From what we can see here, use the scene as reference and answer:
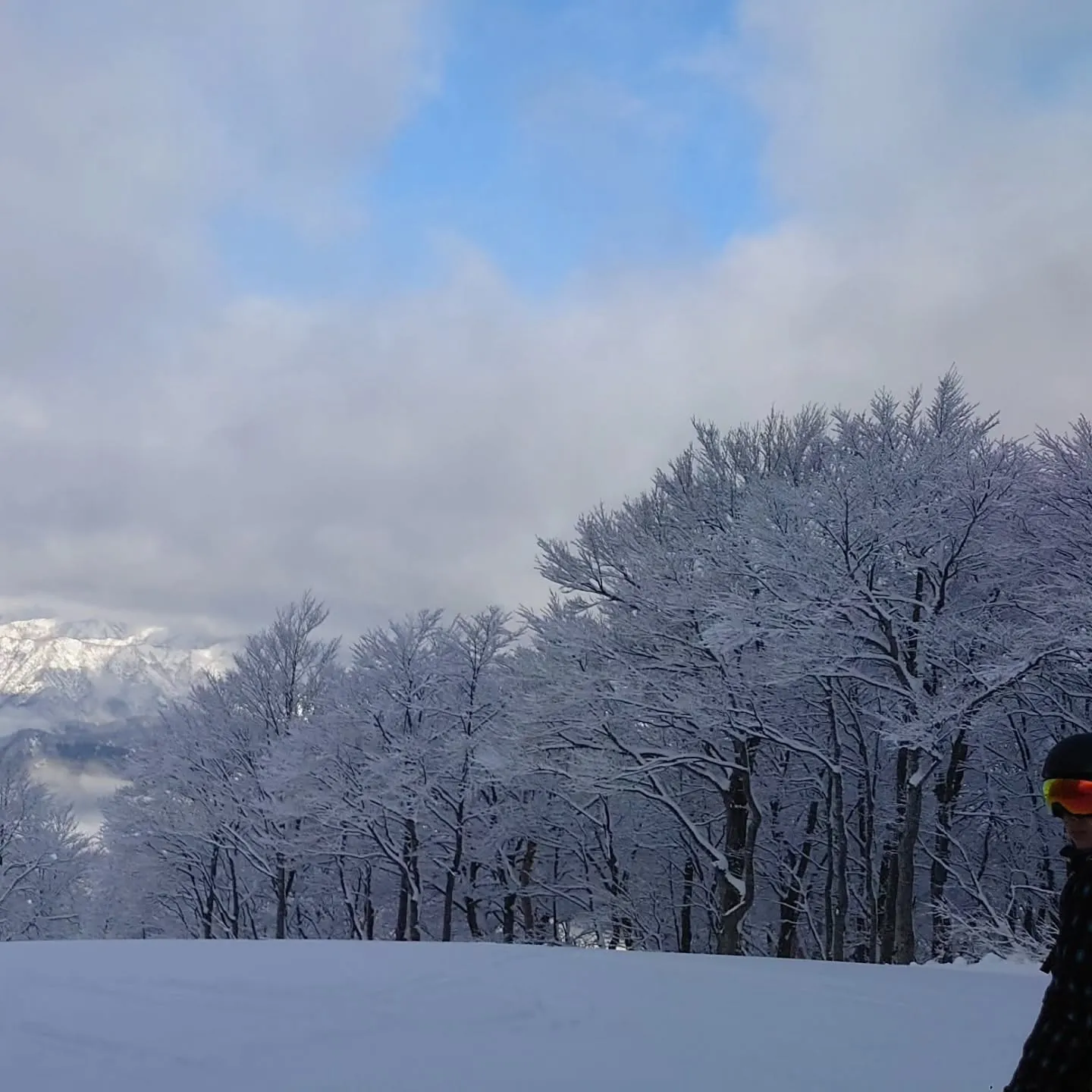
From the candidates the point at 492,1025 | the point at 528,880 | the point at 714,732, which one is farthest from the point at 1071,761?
the point at 528,880

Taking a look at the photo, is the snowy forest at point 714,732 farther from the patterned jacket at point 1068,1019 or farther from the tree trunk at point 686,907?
the patterned jacket at point 1068,1019

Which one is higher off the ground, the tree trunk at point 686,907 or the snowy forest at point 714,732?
the snowy forest at point 714,732

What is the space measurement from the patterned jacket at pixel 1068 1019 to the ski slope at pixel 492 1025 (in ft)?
8.80

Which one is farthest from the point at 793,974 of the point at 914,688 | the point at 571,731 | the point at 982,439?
the point at 982,439

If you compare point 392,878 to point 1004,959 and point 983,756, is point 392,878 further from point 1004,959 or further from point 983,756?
point 1004,959

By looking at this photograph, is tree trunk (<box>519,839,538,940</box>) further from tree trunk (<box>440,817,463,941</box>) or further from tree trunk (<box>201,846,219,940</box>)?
tree trunk (<box>201,846,219,940</box>)

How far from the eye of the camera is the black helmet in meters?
2.15

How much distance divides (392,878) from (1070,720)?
17.4 meters

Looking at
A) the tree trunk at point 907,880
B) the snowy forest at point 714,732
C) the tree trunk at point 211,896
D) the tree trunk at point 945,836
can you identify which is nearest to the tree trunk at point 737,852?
the snowy forest at point 714,732

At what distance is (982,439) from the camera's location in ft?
50.8

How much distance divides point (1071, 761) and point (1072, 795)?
8 centimetres

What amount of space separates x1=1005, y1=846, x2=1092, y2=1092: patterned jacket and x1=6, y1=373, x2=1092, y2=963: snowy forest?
10.3m

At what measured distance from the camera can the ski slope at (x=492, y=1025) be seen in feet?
14.7

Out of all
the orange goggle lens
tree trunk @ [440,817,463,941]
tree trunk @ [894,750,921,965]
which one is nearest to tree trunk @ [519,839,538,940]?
tree trunk @ [440,817,463,941]
